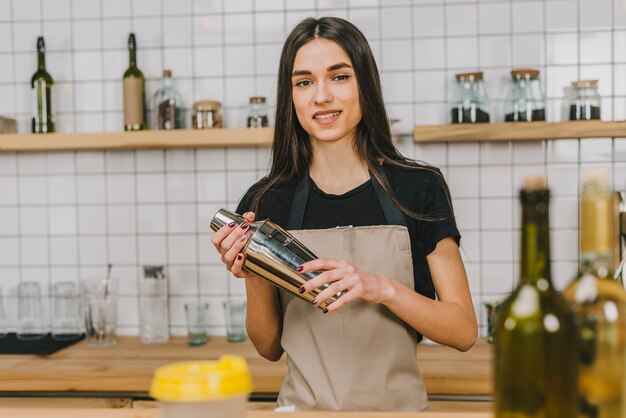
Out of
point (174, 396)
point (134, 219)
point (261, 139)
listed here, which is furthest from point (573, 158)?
→ point (174, 396)

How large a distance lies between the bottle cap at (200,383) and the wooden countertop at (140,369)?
1310 mm

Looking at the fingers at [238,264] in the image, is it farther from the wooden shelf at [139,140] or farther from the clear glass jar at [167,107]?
the clear glass jar at [167,107]

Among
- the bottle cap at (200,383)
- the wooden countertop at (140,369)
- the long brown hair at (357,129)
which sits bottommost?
the wooden countertop at (140,369)

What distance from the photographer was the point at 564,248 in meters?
2.40

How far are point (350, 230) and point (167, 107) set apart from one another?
47.3 inches

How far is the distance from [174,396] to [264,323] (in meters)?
0.87

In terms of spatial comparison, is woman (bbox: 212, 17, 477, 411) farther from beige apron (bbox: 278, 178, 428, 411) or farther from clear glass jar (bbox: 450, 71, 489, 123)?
clear glass jar (bbox: 450, 71, 489, 123)

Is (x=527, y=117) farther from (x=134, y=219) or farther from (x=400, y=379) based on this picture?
(x=134, y=219)

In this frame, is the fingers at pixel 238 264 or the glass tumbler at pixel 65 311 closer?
the fingers at pixel 238 264

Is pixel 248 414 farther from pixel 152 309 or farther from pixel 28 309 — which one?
→ pixel 28 309

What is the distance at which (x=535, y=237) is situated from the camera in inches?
24.2

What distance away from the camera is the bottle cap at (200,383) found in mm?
642

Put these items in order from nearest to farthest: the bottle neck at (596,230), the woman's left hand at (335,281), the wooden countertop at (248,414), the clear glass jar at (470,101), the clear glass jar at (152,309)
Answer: the bottle neck at (596,230), the wooden countertop at (248,414), the woman's left hand at (335,281), the clear glass jar at (470,101), the clear glass jar at (152,309)

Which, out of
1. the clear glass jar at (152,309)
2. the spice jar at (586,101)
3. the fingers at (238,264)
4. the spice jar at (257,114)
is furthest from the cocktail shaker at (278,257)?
the spice jar at (586,101)
